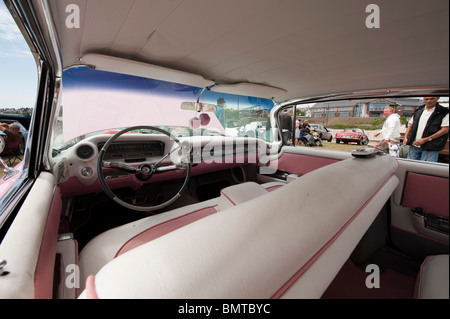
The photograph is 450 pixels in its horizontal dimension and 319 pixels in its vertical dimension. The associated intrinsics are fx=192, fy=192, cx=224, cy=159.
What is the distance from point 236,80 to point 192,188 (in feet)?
5.03

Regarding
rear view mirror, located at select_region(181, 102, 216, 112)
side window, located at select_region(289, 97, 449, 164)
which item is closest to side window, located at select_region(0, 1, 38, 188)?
side window, located at select_region(289, 97, 449, 164)

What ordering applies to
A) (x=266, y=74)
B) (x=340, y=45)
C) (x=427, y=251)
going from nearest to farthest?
(x=427, y=251) < (x=340, y=45) < (x=266, y=74)

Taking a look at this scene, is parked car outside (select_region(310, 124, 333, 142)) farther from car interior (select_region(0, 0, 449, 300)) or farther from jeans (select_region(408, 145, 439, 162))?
jeans (select_region(408, 145, 439, 162))

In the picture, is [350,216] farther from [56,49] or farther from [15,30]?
[56,49]

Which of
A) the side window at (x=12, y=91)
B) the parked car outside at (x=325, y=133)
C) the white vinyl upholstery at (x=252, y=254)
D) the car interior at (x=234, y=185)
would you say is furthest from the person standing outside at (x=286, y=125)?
the side window at (x=12, y=91)

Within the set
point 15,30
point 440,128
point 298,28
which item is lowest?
point 440,128

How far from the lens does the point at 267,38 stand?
3.91 feet

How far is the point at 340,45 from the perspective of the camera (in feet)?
3.69

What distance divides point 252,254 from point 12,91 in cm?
111

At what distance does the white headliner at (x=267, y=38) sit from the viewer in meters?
0.82

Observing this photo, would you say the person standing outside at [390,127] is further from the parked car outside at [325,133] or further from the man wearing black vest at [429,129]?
the parked car outside at [325,133]

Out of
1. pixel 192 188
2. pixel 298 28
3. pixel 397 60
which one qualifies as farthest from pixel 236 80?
pixel 192 188

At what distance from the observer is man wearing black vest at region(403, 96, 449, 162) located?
1.26ft

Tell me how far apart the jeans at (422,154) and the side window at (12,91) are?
1297mm
